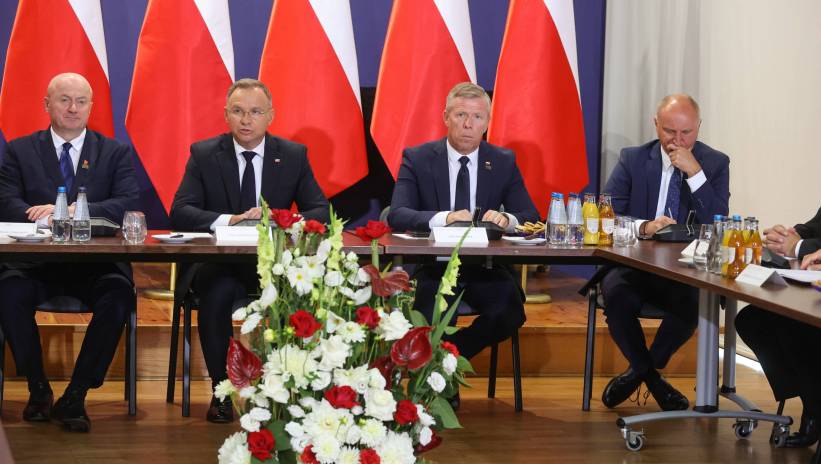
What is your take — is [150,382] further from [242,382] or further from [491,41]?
[491,41]

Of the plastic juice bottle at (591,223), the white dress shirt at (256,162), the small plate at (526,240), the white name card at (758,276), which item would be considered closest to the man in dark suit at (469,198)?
the small plate at (526,240)

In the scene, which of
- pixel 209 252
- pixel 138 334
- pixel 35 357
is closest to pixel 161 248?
pixel 209 252

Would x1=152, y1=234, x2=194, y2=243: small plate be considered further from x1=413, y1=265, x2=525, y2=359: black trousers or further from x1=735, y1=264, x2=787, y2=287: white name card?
x1=735, y1=264, x2=787, y2=287: white name card

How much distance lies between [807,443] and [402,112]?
2.53m

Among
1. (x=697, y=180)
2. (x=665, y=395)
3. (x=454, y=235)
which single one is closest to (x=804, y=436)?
(x=665, y=395)

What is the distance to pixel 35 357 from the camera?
3611mm

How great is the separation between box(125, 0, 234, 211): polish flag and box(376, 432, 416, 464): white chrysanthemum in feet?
10.8

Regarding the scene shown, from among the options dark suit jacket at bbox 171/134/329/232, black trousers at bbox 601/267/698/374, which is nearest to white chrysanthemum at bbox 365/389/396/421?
black trousers at bbox 601/267/698/374

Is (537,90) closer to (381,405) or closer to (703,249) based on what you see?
(703,249)

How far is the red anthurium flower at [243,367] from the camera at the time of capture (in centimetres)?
198

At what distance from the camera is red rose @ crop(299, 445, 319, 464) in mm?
1882

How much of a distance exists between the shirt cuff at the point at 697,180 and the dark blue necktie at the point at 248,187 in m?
1.76

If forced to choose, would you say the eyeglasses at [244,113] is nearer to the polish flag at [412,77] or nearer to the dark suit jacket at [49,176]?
the dark suit jacket at [49,176]

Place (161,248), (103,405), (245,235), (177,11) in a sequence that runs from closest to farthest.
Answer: (161,248) → (245,235) → (103,405) → (177,11)
